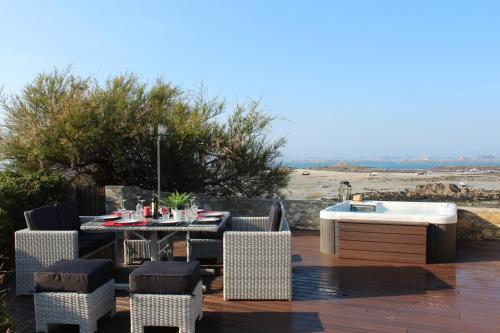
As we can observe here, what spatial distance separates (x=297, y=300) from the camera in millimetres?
3775

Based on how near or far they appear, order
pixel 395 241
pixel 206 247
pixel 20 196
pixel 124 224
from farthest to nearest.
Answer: pixel 395 241 → pixel 20 196 → pixel 206 247 → pixel 124 224

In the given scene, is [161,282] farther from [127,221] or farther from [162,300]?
[127,221]

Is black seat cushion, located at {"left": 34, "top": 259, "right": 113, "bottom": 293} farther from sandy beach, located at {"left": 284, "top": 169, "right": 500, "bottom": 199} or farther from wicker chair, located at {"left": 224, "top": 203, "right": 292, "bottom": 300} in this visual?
sandy beach, located at {"left": 284, "top": 169, "right": 500, "bottom": 199}

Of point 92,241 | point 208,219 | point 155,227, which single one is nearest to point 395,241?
point 208,219

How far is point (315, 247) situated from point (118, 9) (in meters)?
5.58

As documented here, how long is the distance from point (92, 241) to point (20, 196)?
62.4 inches

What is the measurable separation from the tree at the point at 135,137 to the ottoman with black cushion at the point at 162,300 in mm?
4662

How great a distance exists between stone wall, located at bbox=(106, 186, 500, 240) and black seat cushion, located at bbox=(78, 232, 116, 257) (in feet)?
8.33

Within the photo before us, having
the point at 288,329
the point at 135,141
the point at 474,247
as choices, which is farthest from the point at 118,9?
the point at 474,247

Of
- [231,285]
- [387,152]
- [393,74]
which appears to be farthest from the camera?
[387,152]

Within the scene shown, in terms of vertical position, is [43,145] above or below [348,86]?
below

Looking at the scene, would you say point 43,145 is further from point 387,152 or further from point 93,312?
point 387,152

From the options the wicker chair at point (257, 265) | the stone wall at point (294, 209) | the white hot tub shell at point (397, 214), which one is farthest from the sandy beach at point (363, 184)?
the wicker chair at point (257, 265)

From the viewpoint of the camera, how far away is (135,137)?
7.63 metres
